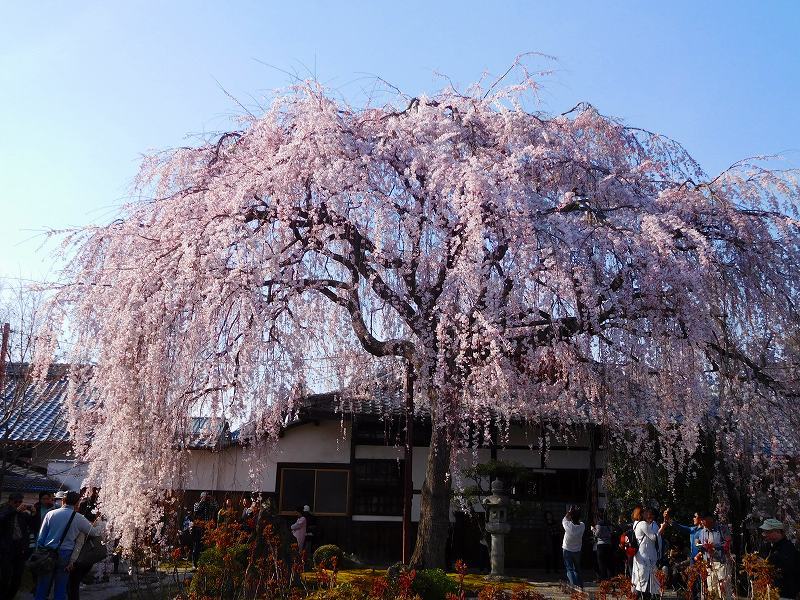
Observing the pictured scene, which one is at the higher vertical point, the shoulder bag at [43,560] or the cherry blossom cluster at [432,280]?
the cherry blossom cluster at [432,280]

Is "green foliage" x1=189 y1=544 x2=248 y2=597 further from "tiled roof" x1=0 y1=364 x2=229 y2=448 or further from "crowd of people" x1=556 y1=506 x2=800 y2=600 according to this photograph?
"tiled roof" x1=0 y1=364 x2=229 y2=448

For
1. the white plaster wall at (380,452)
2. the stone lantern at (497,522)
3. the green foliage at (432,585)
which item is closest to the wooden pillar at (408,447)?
the stone lantern at (497,522)

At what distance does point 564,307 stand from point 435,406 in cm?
199

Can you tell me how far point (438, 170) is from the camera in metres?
8.37

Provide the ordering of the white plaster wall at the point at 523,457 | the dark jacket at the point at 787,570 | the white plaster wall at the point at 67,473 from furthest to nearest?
the white plaster wall at the point at 67,473
the white plaster wall at the point at 523,457
the dark jacket at the point at 787,570

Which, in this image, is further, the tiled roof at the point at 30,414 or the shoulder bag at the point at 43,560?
the tiled roof at the point at 30,414

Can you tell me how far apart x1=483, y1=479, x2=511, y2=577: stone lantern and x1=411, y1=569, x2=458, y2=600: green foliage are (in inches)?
185

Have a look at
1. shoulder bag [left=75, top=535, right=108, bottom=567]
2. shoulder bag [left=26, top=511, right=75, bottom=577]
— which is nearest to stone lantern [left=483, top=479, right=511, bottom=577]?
shoulder bag [left=75, top=535, right=108, bottom=567]

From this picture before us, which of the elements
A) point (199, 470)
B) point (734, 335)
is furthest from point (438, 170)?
point (199, 470)

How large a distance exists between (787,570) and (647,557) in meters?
2.09

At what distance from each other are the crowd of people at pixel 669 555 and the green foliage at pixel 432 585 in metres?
2.00

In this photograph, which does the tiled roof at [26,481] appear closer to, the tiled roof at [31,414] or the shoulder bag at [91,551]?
the tiled roof at [31,414]

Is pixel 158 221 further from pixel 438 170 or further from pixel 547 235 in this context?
pixel 547 235

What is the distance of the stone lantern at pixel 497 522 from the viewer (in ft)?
42.8
